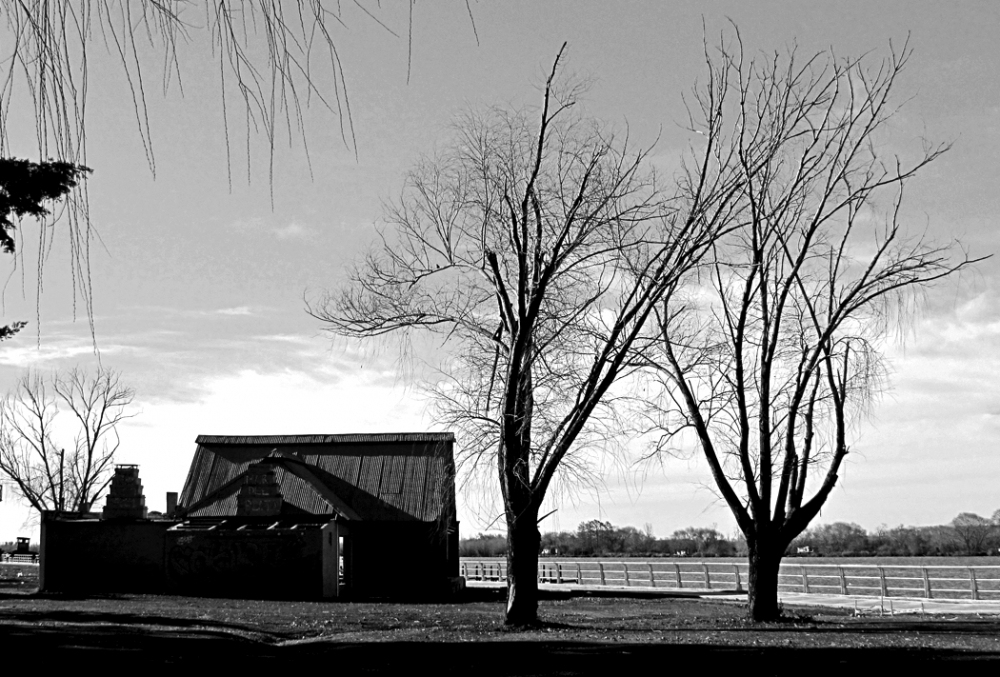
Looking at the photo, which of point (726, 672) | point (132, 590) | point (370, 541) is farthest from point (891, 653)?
point (132, 590)

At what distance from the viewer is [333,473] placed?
44.5 metres

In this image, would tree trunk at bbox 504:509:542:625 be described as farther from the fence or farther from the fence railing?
the fence railing

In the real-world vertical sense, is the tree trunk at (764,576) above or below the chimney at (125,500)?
below

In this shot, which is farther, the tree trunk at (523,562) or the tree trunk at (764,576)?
the tree trunk at (764,576)

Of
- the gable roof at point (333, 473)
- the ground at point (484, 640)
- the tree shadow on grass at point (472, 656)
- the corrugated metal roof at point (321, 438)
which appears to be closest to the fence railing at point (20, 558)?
the corrugated metal roof at point (321, 438)

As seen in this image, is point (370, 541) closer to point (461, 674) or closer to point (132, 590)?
point (132, 590)

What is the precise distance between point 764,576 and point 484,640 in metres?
8.14

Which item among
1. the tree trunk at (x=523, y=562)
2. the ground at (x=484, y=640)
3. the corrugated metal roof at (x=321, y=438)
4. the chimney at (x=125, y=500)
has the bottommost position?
the ground at (x=484, y=640)

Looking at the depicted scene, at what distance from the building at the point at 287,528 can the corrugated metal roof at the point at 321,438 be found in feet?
0.21

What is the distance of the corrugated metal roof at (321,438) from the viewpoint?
46219mm

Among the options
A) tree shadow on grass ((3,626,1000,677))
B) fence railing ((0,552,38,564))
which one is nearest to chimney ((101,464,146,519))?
tree shadow on grass ((3,626,1000,677))

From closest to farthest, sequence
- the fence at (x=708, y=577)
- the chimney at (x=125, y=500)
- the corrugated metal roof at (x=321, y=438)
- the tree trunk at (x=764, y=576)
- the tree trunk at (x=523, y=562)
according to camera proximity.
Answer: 1. the tree trunk at (x=523, y=562)
2. the tree trunk at (x=764, y=576)
3. the fence at (x=708, y=577)
4. the chimney at (x=125, y=500)
5. the corrugated metal roof at (x=321, y=438)

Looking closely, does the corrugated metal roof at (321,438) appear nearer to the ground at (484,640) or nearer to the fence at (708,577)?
the fence at (708,577)

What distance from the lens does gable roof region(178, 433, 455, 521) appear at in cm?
4147
